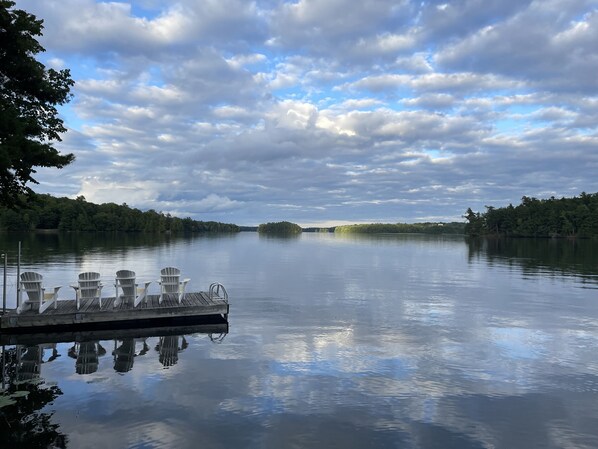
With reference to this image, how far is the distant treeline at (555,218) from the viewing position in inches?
6673

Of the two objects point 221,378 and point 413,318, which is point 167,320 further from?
point 413,318

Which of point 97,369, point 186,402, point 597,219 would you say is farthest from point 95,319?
point 597,219

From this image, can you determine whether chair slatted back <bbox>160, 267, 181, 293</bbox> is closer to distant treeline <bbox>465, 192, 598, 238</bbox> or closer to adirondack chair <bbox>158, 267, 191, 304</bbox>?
adirondack chair <bbox>158, 267, 191, 304</bbox>

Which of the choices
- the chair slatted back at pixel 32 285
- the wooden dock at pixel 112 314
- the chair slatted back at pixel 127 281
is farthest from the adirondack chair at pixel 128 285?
the chair slatted back at pixel 32 285

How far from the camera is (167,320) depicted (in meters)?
18.5

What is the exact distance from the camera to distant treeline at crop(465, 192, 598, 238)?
556 ft

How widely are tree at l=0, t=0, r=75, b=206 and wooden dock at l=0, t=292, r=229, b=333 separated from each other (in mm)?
4457

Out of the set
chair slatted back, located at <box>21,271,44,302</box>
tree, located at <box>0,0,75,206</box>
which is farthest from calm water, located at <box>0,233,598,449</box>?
tree, located at <box>0,0,75,206</box>

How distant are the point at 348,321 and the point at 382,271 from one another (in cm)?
2538

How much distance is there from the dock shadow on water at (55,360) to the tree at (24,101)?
5.62m

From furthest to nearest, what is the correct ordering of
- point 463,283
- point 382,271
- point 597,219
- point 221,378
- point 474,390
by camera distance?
point 597,219 < point 382,271 < point 463,283 < point 221,378 < point 474,390

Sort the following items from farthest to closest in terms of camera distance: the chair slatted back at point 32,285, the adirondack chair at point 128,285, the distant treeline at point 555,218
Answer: the distant treeline at point 555,218 < the adirondack chair at point 128,285 < the chair slatted back at point 32,285

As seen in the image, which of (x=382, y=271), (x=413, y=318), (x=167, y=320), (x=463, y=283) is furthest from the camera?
(x=382, y=271)

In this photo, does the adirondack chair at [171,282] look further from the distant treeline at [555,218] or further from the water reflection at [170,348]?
the distant treeline at [555,218]
